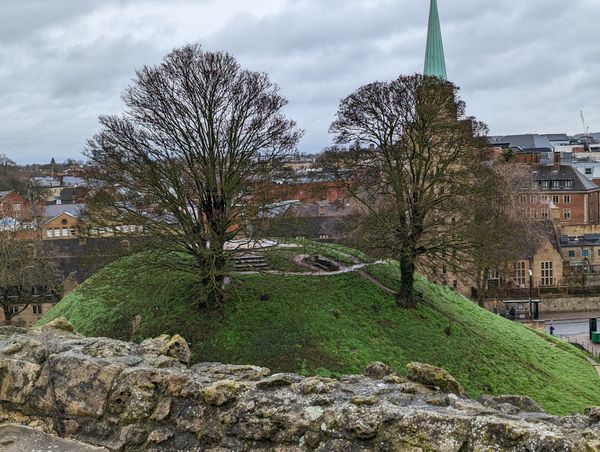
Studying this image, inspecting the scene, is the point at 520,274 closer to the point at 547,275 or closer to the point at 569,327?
the point at 547,275

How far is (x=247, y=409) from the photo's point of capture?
9.32m

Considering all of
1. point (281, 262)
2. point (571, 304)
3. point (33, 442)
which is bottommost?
point (571, 304)

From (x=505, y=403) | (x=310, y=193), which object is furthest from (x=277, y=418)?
(x=310, y=193)

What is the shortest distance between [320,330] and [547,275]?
42828 mm

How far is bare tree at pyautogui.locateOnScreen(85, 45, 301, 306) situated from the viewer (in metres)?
24.1

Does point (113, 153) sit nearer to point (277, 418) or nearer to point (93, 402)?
point (93, 402)

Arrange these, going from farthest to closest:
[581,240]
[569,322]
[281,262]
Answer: [581,240] < [569,322] < [281,262]

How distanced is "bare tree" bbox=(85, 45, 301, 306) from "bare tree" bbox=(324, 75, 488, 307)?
4.89m

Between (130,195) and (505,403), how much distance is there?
18.0 meters

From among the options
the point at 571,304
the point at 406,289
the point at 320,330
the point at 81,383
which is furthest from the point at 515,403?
the point at 571,304

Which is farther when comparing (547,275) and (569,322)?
(547,275)

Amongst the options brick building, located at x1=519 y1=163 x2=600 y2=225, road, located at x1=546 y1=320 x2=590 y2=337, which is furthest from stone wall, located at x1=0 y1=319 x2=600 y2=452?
brick building, located at x1=519 y1=163 x2=600 y2=225

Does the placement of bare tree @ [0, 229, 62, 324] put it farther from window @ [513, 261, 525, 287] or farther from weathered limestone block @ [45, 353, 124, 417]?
window @ [513, 261, 525, 287]

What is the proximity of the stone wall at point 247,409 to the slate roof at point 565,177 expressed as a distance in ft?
254
